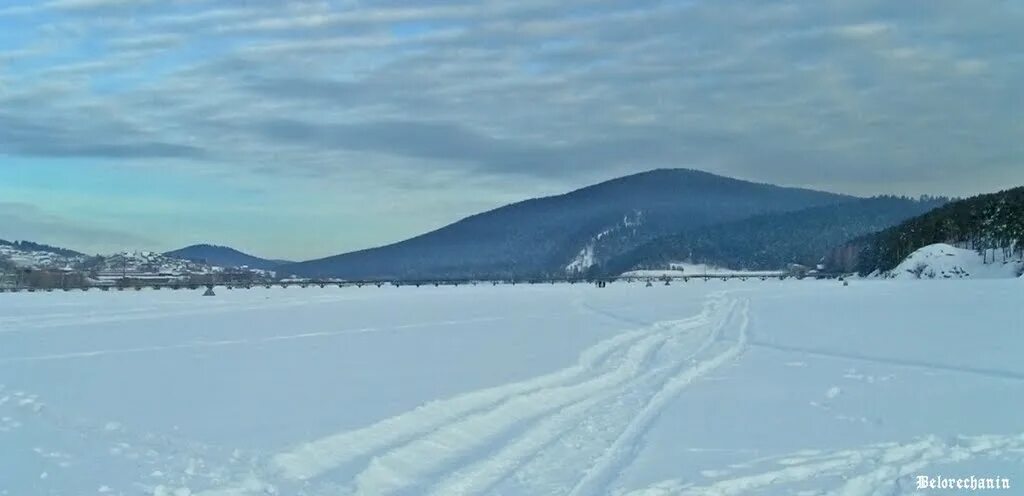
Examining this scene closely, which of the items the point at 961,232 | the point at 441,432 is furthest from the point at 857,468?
the point at 961,232

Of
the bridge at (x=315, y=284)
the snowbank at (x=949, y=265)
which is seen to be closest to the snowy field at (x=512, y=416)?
the bridge at (x=315, y=284)

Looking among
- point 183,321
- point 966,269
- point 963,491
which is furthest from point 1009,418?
point 966,269

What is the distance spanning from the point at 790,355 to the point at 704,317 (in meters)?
15.7

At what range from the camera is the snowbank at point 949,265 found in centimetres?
11256

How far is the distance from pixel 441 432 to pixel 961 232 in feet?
447

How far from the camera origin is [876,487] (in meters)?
8.06

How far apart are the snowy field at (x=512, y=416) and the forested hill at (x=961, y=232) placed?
325 ft

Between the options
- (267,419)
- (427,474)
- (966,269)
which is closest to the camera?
(427,474)

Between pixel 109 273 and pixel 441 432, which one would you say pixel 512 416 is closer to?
pixel 441 432

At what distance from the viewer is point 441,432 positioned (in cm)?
1077

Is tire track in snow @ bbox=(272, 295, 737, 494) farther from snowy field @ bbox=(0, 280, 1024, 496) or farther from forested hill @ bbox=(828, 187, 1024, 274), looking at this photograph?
forested hill @ bbox=(828, 187, 1024, 274)

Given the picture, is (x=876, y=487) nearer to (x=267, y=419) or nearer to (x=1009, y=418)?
(x=1009, y=418)

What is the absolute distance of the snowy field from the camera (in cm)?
848

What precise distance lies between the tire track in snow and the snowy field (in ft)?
0.12
